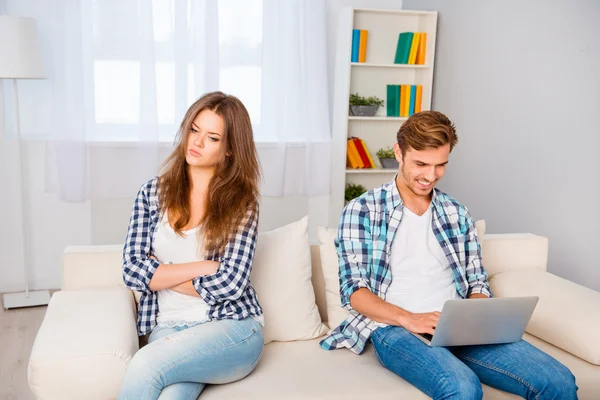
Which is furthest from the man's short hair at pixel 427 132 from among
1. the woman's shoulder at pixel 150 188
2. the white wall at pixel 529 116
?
the white wall at pixel 529 116

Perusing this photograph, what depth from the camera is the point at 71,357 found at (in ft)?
5.88

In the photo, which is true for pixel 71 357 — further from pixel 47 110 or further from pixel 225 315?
pixel 47 110

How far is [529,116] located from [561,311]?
1573 millimetres

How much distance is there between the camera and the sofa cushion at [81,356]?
1.78 metres

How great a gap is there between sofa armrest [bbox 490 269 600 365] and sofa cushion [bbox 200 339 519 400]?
1.21ft

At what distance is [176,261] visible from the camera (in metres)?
Answer: 2.03

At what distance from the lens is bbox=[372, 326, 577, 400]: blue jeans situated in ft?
6.02

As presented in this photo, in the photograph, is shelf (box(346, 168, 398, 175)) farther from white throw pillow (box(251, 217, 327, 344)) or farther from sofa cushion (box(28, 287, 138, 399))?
sofa cushion (box(28, 287, 138, 399))

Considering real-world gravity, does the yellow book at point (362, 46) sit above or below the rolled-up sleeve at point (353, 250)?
above

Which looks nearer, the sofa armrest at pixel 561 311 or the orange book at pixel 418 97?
the sofa armrest at pixel 561 311

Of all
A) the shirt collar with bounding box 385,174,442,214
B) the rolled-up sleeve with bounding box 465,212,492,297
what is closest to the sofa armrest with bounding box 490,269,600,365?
the rolled-up sleeve with bounding box 465,212,492,297

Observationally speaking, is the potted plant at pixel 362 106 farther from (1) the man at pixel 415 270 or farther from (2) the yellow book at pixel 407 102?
(1) the man at pixel 415 270

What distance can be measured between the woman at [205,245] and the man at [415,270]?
324 mm

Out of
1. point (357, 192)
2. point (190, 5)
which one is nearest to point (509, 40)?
point (357, 192)
